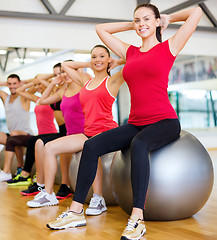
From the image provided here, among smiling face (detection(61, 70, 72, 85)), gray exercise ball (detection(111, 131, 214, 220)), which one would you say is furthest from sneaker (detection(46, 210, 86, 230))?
smiling face (detection(61, 70, 72, 85))

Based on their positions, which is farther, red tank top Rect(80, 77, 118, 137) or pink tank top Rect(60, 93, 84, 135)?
pink tank top Rect(60, 93, 84, 135)

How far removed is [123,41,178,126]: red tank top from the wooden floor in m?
0.58

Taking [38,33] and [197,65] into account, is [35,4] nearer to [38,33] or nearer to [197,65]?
[38,33]

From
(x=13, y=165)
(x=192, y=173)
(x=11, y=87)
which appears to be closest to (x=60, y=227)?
(x=192, y=173)

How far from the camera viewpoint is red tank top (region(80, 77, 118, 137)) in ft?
8.43

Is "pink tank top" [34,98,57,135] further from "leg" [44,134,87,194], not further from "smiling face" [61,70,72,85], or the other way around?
"leg" [44,134,87,194]

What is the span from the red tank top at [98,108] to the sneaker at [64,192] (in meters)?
0.68

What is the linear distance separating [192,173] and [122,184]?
0.39 metres

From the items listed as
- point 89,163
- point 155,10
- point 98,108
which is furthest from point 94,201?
point 155,10

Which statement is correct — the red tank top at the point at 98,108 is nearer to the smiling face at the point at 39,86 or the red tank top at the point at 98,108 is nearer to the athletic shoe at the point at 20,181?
the athletic shoe at the point at 20,181

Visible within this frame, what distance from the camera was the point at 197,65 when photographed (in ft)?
24.3

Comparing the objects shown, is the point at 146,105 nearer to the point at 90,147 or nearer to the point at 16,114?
the point at 90,147

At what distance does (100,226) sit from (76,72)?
1.39m

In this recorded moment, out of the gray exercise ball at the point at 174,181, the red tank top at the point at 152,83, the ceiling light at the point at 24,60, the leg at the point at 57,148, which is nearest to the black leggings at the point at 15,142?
the leg at the point at 57,148
